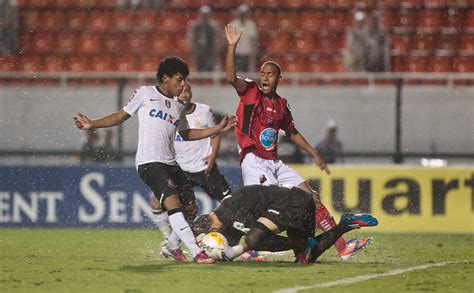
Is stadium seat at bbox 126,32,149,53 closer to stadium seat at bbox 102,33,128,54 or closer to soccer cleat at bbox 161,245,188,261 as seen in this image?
stadium seat at bbox 102,33,128,54

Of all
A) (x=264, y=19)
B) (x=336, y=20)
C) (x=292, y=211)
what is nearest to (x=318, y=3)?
(x=336, y=20)

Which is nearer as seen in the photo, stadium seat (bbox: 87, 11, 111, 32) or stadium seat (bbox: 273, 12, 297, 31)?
stadium seat (bbox: 273, 12, 297, 31)

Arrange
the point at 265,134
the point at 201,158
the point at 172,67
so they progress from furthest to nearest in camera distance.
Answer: the point at 201,158, the point at 265,134, the point at 172,67

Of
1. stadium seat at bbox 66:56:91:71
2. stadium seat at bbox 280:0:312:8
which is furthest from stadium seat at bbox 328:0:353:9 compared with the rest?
stadium seat at bbox 66:56:91:71

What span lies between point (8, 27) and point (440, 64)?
24.7ft

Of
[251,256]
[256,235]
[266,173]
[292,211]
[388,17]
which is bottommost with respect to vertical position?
[251,256]

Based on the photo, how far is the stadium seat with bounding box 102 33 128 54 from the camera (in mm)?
21750

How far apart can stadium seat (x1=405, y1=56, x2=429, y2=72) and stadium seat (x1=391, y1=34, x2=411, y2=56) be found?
25 cm

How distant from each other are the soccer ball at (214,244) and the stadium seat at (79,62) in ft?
34.9

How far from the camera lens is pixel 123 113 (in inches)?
472

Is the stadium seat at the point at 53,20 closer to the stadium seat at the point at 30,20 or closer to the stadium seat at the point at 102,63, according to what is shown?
the stadium seat at the point at 30,20

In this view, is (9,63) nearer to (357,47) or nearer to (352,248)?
(357,47)

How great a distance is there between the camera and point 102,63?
21812 millimetres

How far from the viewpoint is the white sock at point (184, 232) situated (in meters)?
11.6
